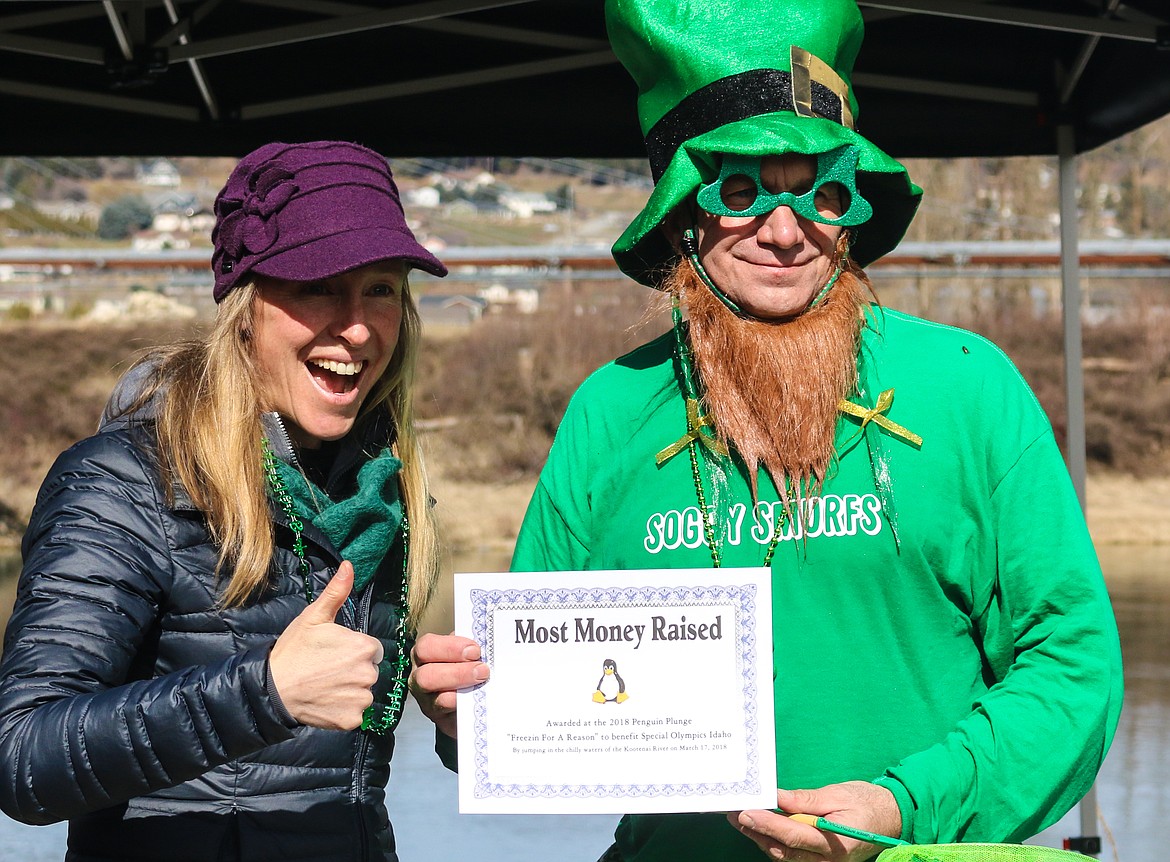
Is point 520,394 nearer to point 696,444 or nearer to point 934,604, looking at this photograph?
point 696,444

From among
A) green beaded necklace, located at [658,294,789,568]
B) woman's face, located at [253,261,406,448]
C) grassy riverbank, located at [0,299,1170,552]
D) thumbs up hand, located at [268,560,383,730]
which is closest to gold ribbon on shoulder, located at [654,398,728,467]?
green beaded necklace, located at [658,294,789,568]

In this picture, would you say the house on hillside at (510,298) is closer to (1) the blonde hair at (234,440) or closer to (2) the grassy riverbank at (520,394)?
(2) the grassy riverbank at (520,394)

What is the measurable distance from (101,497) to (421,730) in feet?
24.5

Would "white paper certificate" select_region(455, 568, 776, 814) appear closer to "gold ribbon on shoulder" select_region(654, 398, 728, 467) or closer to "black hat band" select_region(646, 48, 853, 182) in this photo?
"gold ribbon on shoulder" select_region(654, 398, 728, 467)

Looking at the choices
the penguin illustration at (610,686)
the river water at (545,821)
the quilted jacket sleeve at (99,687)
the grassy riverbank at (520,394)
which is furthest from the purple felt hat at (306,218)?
the grassy riverbank at (520,394)

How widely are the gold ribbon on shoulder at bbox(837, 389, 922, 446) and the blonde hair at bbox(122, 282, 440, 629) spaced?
0.75 m

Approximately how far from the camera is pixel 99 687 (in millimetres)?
1891

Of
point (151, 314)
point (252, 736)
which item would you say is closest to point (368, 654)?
point (252, 736)

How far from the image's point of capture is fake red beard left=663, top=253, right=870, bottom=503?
7.23 feet

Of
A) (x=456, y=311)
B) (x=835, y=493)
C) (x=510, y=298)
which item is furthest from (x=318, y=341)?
(x=510, y=298)

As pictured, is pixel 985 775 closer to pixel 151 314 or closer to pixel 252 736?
pixel 252 736

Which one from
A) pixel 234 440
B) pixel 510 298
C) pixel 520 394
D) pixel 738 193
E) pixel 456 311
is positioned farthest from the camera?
pixel 510 298

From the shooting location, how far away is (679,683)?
6.66 ft

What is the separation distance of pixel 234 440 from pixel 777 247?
89 centimetres
